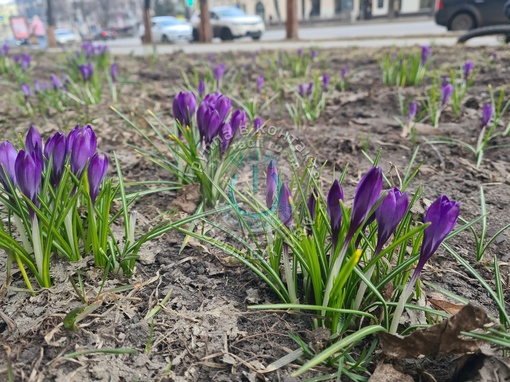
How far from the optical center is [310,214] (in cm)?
117

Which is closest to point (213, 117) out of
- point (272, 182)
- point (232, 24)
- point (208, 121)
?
point (208, 121)

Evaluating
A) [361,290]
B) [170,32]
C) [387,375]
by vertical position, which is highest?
[170,32]

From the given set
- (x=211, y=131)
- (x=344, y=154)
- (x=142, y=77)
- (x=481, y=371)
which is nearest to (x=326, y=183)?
(x=344, y=154)

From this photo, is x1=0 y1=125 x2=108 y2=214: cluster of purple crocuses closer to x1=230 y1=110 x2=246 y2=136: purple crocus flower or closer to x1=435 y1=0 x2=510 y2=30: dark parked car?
x1=230 y1=110 x2=246 y2=136: purple crocus flower

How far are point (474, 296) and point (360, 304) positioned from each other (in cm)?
44

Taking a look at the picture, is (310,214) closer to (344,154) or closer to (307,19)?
(344,154)

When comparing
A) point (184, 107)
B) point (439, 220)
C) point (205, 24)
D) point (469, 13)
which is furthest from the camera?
point (205, 24)

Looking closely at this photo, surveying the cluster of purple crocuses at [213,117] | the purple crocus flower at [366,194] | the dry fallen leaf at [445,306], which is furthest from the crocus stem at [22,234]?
the dry fallen leaf at [445,306]

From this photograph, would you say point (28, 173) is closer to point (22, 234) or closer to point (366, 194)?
point (22, 234)

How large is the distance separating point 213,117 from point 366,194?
0.85 metres

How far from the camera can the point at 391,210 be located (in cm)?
99

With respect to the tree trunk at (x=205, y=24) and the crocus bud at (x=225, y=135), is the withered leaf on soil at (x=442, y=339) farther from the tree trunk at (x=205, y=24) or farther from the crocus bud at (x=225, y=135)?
the tree trunk at (x=205, y=24)

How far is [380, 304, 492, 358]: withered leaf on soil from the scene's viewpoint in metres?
0.97

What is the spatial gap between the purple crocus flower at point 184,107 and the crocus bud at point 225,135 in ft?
0.70
